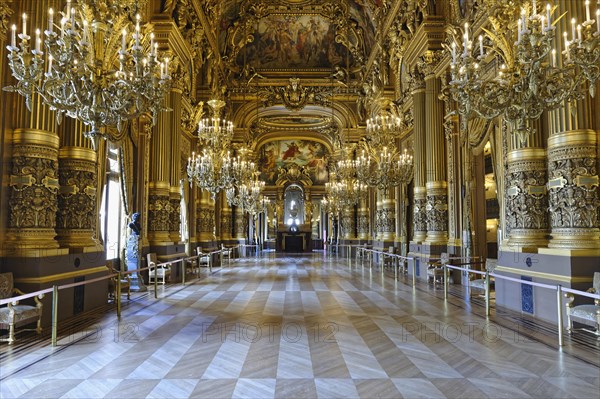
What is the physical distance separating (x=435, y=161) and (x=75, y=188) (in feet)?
33.0

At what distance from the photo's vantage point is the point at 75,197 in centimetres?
776

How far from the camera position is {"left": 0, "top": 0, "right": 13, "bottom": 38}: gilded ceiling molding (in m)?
6.62

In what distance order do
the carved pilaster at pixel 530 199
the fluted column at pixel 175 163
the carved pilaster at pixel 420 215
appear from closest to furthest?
1. the carved pilaster at pixel 530 199
2. the carved pilaster at pixel 420 215
3. the fluted column at pixel 175 163

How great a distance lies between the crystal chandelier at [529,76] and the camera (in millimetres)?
4969

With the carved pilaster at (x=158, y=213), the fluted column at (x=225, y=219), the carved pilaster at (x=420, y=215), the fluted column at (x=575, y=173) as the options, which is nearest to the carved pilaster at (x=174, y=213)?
the carved pilaster at (x=158, y=213)

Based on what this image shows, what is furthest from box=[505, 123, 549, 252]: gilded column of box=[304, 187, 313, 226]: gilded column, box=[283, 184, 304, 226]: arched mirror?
box=[283, 184, 304, 226]: arched mirror

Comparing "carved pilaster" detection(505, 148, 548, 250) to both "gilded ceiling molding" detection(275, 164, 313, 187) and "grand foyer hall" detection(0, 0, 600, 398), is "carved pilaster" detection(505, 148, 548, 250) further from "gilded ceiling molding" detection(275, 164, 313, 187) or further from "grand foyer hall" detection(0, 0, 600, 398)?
"gilded ceiling molding" detection(275, 164, 313, 187)

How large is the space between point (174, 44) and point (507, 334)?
12.6 meters

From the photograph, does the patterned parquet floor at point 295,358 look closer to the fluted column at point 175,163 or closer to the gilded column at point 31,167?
the gilded column at point 31,167

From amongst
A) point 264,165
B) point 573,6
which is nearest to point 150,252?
point 573,6

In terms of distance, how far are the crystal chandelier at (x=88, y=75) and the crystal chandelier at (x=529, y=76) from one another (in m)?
4.05

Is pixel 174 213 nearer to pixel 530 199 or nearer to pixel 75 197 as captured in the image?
pixel 75 197

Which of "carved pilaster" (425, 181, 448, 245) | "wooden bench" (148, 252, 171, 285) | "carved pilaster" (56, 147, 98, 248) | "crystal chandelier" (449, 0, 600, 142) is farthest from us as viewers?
"carved pilaster" (425, 181, 448, 245)

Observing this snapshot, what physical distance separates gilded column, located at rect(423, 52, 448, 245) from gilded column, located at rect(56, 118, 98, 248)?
935cm
